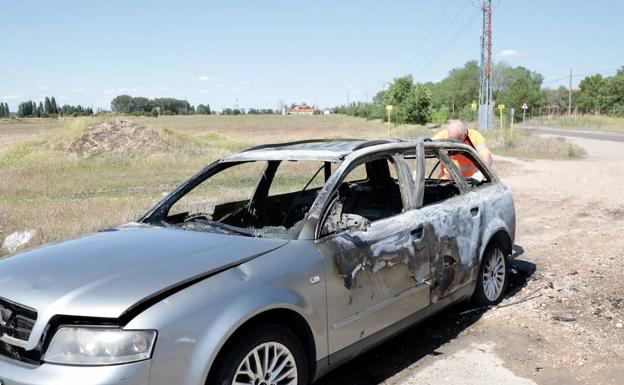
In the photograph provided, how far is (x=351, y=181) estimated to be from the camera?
5.32m

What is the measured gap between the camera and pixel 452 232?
14.4 ft

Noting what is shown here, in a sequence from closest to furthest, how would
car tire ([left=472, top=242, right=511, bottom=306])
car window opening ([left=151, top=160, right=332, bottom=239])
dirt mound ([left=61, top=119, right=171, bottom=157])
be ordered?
car window opening ([left=151, top=160, right=332, bottom=239])
car tire ([left=472, top=242, right=511, bottom=306])
dirt mound ([left=61, top=119, right=171, bottom=157])

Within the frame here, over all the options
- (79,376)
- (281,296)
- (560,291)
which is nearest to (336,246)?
(281,296)

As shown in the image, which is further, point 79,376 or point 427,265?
point 427,265

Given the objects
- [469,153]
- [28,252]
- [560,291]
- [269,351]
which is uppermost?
[469,153]

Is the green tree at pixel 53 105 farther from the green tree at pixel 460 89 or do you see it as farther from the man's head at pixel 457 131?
the man's head at pixel 457 131

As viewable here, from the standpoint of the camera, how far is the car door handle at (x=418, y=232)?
4000 millimetres

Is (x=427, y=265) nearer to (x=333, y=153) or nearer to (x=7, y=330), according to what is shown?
(x=333, y=153)

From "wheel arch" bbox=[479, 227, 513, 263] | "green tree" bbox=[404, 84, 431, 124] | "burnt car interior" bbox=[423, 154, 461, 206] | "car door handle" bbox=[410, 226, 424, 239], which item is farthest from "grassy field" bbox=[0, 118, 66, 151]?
"green tree" bbox=[404, 84, 431, 124]

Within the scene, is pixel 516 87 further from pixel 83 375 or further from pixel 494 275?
pixel 83 375

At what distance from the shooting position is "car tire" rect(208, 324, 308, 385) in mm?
2703

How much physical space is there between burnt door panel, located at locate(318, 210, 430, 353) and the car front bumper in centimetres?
119

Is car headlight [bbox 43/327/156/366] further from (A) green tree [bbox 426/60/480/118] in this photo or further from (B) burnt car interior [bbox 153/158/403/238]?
(A) green tree [bbox 426/60/480/118]

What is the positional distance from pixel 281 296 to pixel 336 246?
59 cm
